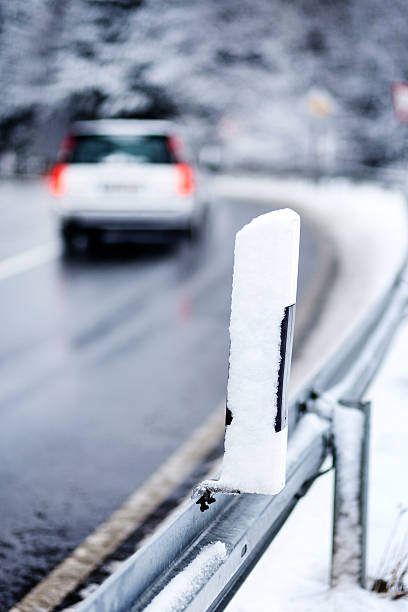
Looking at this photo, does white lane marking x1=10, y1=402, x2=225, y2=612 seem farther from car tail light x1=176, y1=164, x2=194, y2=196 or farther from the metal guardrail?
car tail light x1=176, y1=164, x2=194, y2=196

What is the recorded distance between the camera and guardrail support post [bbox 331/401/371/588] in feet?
9.06

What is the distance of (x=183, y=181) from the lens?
14320 mm

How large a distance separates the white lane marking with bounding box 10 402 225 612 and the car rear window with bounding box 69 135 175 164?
29.4ft

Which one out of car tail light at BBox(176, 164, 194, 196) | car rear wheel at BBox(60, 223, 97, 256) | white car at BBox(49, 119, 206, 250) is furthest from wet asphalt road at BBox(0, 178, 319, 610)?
car tail light at BBox(176, 164, 194, 196)

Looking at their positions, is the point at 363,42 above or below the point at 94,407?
above

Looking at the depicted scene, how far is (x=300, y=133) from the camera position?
59.0m

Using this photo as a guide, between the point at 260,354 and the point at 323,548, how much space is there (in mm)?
1342

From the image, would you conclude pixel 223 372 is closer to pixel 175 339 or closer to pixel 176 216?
pixel 175 339

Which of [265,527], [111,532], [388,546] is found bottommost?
[111,532]

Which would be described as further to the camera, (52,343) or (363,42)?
(363,42)

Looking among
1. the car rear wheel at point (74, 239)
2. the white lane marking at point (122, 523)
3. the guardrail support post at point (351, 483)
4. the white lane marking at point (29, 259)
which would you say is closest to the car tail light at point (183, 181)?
the car rear wheel at point (74, 239)

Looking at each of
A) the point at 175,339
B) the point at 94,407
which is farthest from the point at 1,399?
the point at 175,339

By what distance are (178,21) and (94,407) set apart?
1669 inches

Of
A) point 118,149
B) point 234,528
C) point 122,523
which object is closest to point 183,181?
point 118,149
